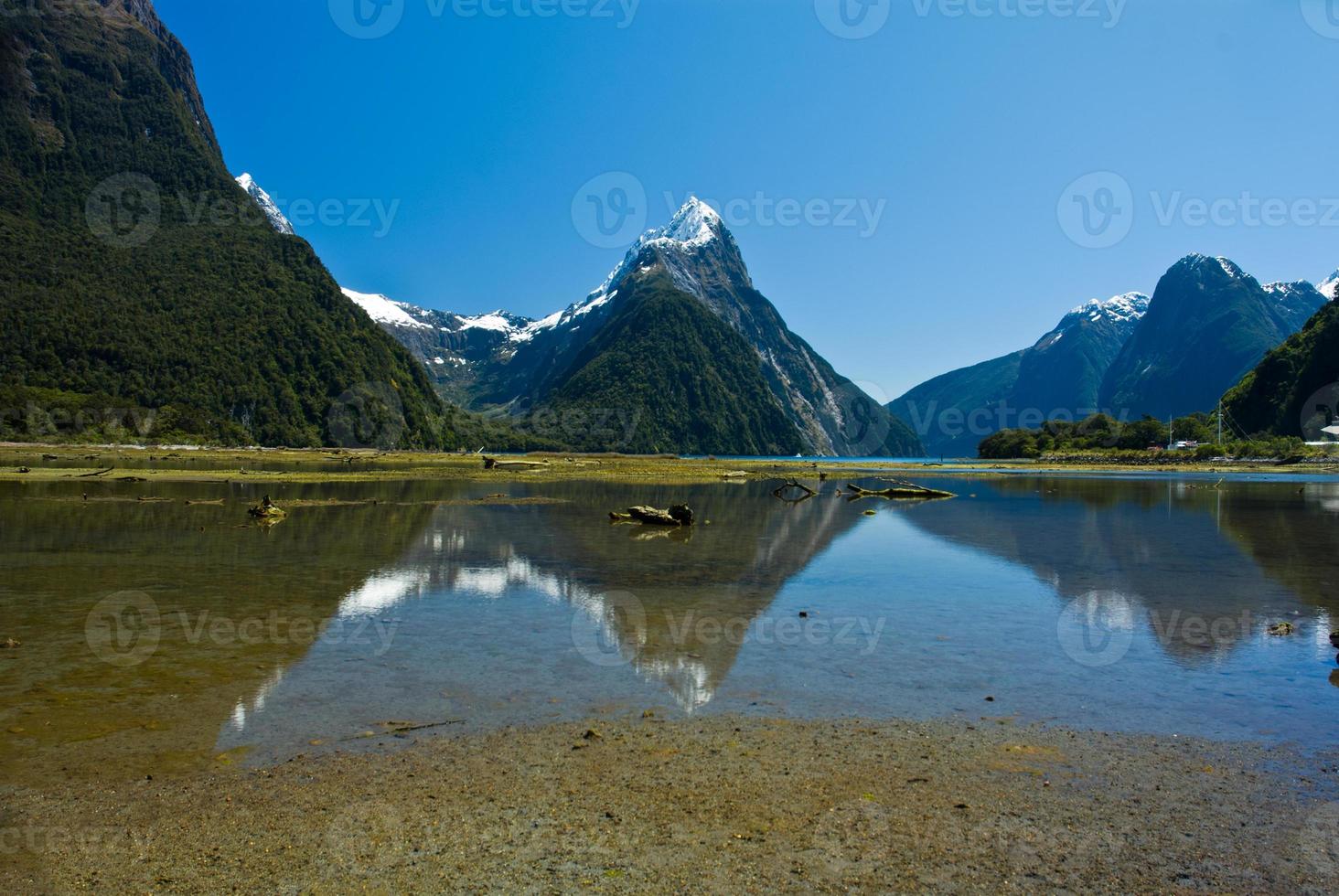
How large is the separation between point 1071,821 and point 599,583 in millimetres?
15060

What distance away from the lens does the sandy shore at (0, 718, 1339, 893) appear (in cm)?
651

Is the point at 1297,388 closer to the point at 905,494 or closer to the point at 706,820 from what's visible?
the point at 905,494

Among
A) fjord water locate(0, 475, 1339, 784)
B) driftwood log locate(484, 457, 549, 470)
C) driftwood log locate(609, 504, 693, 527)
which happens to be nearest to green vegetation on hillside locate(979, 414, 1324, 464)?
driftwood log locate(484, 457, 549, 470)

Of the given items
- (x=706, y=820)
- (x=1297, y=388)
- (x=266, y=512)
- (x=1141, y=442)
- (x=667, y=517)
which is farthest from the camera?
(x=1141, y=442)

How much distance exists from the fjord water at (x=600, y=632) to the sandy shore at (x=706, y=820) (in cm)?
108

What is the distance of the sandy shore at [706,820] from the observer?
6.51 meters

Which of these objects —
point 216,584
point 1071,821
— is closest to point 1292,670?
point 1071,821

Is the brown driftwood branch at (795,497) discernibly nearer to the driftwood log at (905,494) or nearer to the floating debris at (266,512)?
the driftwood log at (905,494)

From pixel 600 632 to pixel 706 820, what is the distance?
8.37m

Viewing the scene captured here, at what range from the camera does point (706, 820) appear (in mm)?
7633

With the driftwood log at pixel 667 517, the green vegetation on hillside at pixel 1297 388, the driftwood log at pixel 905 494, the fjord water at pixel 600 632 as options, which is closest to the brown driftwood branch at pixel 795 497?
the driftwood log at pixel 905 494

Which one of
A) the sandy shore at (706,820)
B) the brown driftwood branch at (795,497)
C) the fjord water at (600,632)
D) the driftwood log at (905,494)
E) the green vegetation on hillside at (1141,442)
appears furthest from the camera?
the green vegetation on hillside at (1141,442)

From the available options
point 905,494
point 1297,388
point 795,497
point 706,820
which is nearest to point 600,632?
point 706,820

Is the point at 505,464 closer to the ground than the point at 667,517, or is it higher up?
higher up
